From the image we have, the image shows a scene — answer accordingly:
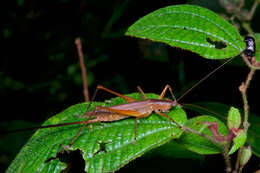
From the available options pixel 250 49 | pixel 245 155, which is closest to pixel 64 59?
pixel 250 49

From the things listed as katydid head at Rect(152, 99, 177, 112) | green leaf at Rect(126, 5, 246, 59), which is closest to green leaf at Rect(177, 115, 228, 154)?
green leaf at Rect(126, 5, 246, 59)

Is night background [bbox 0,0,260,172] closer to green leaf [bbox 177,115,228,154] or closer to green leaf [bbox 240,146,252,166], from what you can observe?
green leaf [bbox 177,115,228,154]

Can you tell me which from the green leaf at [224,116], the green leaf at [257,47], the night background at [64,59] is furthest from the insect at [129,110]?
the night background at [64,59]

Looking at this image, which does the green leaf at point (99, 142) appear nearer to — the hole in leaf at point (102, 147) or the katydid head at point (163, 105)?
the hole in leaf at point (102, 147)

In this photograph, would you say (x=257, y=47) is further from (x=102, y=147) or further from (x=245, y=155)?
(x=102, y=147)

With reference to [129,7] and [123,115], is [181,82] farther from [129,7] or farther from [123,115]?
[123,115]
